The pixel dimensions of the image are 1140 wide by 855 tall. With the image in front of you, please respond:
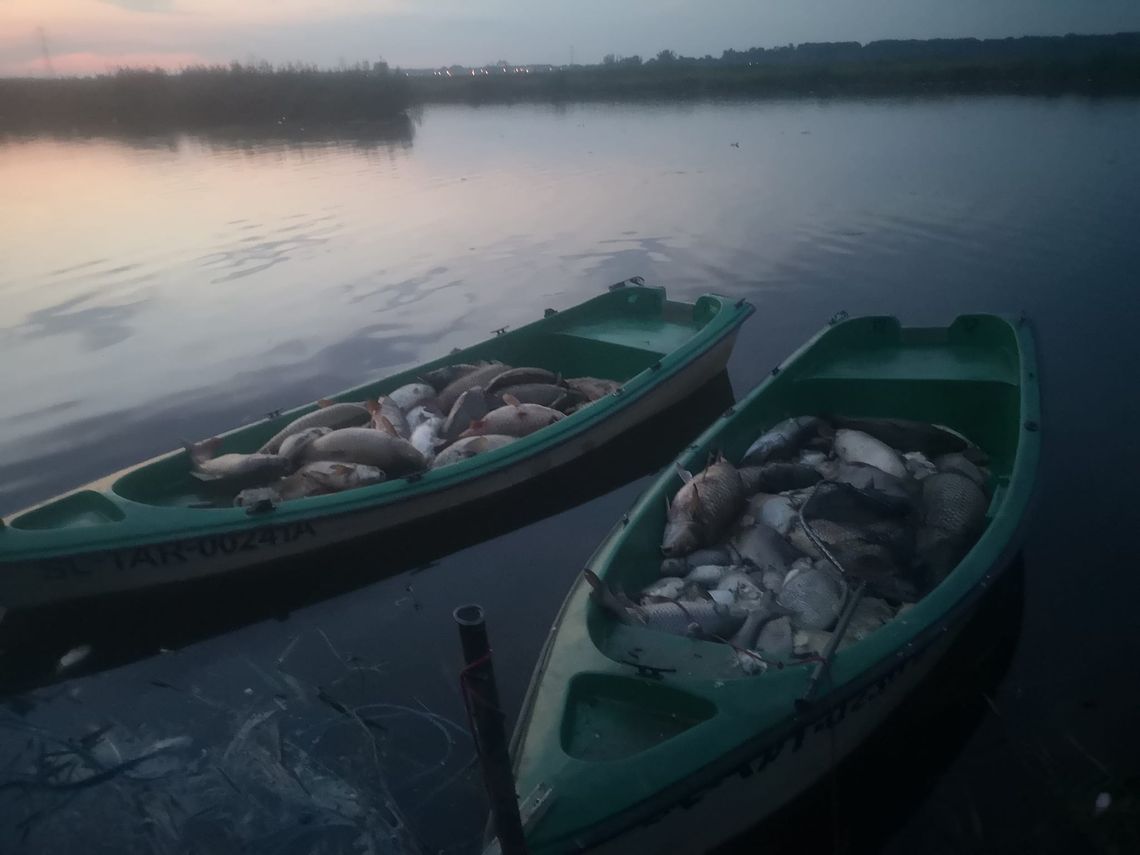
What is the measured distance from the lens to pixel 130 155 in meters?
40.7

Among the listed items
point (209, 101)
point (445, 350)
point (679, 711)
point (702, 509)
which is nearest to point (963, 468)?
point (702, 509)

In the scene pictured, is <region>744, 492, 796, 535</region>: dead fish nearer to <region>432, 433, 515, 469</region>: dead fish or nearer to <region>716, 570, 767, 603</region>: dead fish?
<region>716, 570, 767, 603</region>: dead fish

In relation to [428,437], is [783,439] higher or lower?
higher

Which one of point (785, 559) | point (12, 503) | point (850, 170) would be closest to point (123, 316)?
point (12, 503)

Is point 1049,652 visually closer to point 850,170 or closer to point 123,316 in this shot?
point 123,316

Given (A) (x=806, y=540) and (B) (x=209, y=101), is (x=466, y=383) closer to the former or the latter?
(A) (x=806, y=540)

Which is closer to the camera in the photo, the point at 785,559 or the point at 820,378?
the point at 785,559

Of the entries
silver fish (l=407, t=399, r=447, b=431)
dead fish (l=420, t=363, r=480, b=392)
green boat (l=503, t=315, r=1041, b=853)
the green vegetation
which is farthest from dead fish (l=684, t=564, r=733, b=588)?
the green vegetation

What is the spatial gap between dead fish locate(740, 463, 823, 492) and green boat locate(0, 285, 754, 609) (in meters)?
2.23

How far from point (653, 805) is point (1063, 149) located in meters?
34.8

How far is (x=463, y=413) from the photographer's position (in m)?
9.12

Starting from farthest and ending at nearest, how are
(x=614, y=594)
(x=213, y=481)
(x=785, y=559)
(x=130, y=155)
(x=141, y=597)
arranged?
(x=130, y=155), (x=213, y=481), (x=141, y=597), (x=785, y=559), (x=614, y=594)

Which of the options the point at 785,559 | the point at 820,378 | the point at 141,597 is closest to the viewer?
the point at 785,559

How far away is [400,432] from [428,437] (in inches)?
13.8
